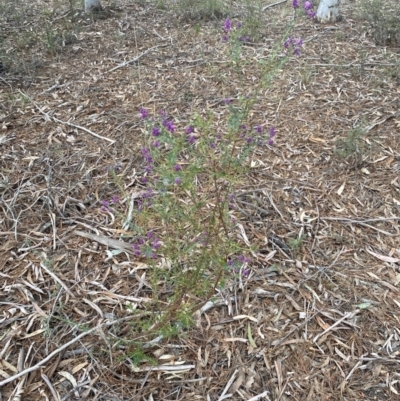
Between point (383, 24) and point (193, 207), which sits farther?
point (383, 24)

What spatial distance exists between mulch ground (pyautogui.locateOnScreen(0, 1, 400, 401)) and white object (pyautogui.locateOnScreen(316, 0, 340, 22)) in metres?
0.79

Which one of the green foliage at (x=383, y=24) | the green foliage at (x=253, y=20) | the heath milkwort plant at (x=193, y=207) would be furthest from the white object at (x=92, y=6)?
the heath milkwort plant at (x=193, y=207)

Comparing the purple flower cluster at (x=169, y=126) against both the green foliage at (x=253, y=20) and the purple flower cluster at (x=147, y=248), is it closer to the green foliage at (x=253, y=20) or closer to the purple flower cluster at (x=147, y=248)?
the purple flower cluster at (x=147, y=248)

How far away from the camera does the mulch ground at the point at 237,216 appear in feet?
6.06

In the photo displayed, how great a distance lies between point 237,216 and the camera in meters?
2.53

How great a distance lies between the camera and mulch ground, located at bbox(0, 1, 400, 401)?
1848mm

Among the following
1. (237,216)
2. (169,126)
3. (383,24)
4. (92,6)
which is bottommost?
(237,216)

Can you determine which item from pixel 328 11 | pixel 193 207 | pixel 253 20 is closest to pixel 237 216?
pixel 193 207

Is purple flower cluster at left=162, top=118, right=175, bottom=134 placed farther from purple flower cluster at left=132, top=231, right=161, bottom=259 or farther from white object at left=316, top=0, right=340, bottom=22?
white object at left=316, top=0, right=340, bottom=22

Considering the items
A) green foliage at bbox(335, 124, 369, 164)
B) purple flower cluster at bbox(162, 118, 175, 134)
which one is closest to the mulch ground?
green foliage at bbox(335, 124, 369, 164)

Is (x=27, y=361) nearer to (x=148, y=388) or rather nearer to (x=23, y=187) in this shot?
(x=148, y=388)

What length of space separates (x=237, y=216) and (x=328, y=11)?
3.49 metres

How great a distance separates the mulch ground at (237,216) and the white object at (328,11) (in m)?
0.79

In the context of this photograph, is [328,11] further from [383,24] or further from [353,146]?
[353,146]
